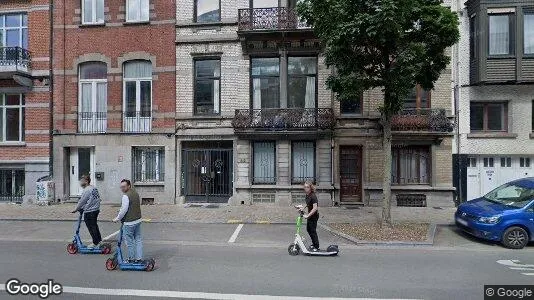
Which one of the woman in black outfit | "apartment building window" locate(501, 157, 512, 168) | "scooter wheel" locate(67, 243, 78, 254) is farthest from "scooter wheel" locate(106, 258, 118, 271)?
"apartment building window" locate(501, 157, 512, 168)

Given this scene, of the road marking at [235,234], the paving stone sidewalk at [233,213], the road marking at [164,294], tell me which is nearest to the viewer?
the road marking at [164,294]

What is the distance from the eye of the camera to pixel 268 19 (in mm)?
16172

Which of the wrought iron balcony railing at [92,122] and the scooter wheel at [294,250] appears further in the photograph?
the wrought iron balcony railing at [92,122]

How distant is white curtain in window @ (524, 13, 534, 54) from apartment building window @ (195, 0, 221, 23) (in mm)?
12889

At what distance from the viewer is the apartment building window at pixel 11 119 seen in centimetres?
1766

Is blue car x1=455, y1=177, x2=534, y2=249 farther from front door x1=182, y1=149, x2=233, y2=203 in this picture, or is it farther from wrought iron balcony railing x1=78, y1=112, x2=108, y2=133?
wrought iron balcony railing x1=78, y1=112, x2=108, y2=133

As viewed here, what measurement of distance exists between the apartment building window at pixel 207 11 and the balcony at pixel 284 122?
4.64 metres

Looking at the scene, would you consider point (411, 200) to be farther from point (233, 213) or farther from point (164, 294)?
point (164, 294)

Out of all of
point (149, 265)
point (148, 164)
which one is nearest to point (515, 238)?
point (149, 265)

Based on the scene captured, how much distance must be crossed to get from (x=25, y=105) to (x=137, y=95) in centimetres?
518

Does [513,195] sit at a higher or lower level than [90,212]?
higher

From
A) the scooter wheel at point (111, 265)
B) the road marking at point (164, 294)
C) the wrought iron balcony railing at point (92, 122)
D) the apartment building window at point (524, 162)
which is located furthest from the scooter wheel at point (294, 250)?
the apartment building window at point (524, 162)

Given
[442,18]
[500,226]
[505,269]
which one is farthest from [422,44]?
[505,269]

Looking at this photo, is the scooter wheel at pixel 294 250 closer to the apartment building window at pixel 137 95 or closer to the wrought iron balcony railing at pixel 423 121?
the wrought iron balcony railing at pixel 423 121
